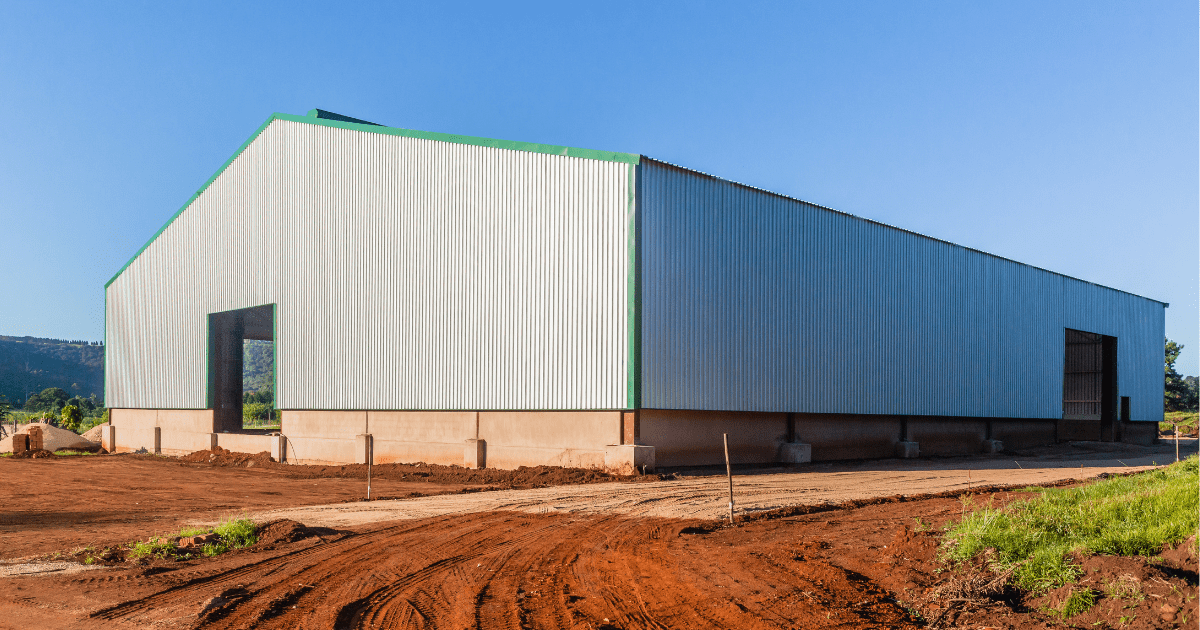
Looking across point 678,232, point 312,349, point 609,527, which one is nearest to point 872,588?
point 609,527

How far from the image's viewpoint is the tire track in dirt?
8.02 meters

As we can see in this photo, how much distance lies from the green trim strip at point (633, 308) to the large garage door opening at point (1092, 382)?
34.2 m

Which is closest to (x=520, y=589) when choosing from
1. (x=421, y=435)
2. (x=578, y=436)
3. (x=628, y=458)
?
(x=628, y=458)

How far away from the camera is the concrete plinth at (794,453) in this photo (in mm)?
27203

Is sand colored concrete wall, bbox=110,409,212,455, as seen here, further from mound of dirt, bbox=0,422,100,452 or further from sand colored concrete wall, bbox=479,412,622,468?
sand colored concrete wall, bbox=479,412,622,468

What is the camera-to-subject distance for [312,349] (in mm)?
31016

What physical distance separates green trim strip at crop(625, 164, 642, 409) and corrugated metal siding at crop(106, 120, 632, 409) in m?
0.20

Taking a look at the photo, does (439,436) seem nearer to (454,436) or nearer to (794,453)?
(454,436)

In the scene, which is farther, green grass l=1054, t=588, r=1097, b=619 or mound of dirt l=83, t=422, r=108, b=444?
mound of dirt l=83, t=422, r=108, b=444

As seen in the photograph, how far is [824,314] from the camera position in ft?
94.2

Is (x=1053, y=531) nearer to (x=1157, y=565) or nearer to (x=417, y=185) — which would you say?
(x=1157, y=565)

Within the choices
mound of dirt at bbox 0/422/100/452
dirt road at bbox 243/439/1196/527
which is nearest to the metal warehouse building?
dirt road at bbox 243/439/1196/527

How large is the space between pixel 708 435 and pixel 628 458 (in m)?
3.72

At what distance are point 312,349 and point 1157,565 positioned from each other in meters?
28.5
